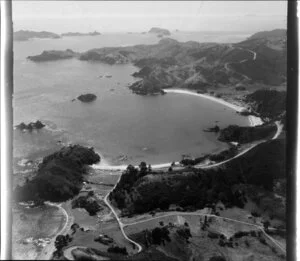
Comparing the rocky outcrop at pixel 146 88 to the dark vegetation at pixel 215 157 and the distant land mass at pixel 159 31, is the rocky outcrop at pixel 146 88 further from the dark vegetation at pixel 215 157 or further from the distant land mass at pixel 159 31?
the distant land mass at pixel 159 31

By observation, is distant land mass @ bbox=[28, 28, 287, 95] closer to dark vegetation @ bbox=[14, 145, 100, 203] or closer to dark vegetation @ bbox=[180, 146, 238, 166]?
dark vegetation @ bbox=[180, 146, 238, 166]

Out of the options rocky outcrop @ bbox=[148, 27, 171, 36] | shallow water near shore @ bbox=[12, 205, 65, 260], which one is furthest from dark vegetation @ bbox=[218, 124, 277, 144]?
rocky outcrop @ bbox=[148, 27, 171, 36]

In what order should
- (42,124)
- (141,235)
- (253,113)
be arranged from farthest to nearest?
(253,113), (42,124), (141,235)

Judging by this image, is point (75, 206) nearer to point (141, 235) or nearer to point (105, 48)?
point (141, 235)

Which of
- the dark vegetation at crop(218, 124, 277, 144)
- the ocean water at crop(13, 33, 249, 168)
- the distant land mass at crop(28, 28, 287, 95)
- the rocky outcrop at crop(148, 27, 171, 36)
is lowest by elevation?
the dark vegetation at crop(218, 124, 277, 144)

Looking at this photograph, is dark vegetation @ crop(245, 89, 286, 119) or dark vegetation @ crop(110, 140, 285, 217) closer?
dark vegetation @ crop(110, 140, 285, 217)

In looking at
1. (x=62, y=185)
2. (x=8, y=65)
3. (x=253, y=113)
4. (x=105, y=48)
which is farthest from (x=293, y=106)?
(x=105, y=48)
